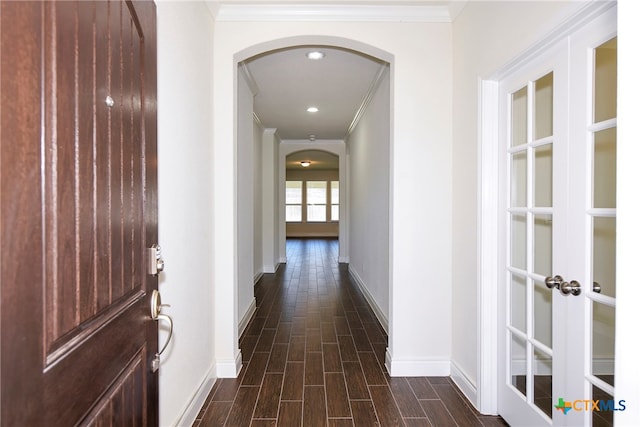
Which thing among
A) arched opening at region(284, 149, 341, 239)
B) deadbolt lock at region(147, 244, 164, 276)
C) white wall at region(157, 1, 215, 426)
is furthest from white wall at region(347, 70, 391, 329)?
arched opening at region(284, 149, 341, 239)

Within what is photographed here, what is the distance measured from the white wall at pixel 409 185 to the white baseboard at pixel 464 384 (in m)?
0.10

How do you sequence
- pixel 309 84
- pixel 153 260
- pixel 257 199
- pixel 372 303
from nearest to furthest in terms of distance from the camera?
pixel 153 260
pixel 309 84
pixel 372 303
pixel 257 199

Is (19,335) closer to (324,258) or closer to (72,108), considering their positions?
(72,108)

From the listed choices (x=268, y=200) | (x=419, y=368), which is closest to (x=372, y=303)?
(x=419, y=368)

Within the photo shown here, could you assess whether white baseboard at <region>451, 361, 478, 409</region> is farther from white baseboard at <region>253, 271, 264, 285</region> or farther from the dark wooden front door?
white baseboard at <region>253, 271, 264, 285</region>

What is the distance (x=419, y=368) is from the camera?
2682 millimetres

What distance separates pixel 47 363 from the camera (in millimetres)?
677

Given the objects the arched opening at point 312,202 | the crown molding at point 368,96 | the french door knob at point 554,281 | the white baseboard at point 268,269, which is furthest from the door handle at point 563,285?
the arched opening at point 312,202

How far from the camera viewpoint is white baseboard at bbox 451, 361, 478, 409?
7.50 feet

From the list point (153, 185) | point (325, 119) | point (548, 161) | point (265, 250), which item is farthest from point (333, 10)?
point (265, 250)

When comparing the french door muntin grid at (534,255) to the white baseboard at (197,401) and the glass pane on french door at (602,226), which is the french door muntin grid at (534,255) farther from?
the white baseboard at (197,401)

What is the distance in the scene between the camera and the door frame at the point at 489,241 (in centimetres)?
217

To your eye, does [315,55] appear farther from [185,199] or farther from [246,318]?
[246,318]

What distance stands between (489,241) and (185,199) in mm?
1875
